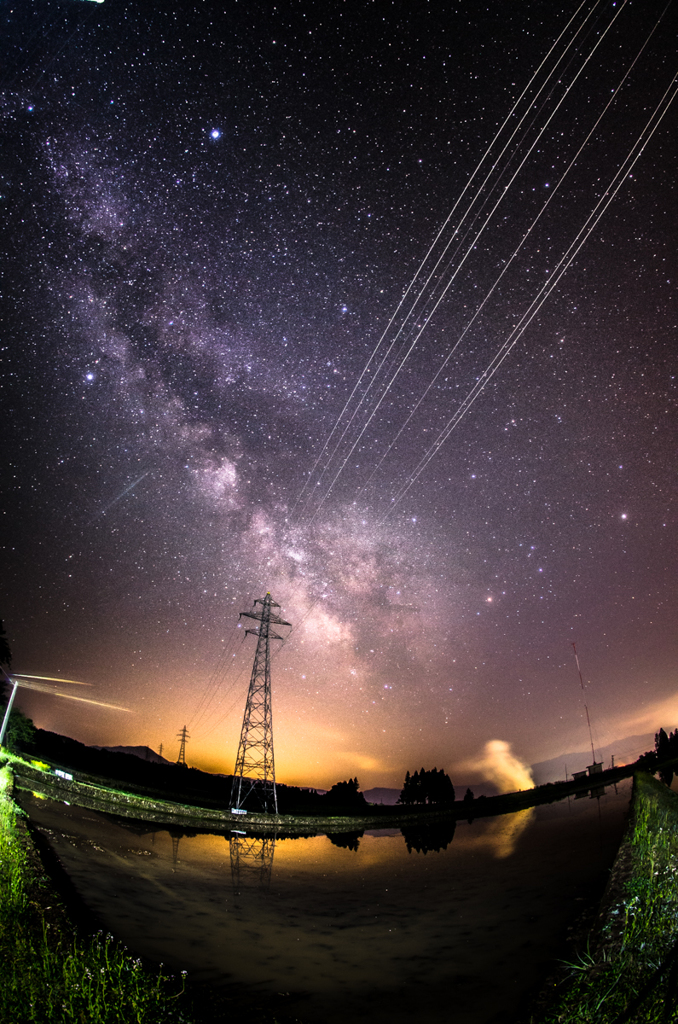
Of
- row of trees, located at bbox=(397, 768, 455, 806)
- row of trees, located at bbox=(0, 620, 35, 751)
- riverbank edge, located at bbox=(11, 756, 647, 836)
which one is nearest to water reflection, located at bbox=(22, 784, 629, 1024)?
riverbank edge, located at bbox=(11, 756, 647, 836)

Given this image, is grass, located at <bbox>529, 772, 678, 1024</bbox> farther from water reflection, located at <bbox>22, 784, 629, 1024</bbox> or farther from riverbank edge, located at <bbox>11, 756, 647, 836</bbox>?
riverbank edge, located at <bbox>11, 756, 647, 836</bbox>

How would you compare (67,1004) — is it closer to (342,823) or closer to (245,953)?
(245,953)

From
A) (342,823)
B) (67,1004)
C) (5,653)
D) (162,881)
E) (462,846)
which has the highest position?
(5,653)

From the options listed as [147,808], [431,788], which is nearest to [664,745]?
[431,788]

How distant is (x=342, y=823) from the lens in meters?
50.5

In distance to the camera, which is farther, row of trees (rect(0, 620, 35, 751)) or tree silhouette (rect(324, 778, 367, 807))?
tree silhouette (rect(324, 778, 367, 807))

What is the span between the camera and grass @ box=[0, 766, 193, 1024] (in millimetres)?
4688

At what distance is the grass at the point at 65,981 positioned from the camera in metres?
4.69

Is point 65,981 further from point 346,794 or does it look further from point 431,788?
point 431,788

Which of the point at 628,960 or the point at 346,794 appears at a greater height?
the point at 628,960

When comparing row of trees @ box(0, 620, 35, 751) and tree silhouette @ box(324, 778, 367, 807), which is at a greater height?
row of trees @ box(0, 620, 35, 751)

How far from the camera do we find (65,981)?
504 centimetres

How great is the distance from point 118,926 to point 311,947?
3.81 meters

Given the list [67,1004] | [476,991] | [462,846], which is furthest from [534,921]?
[462,846]
